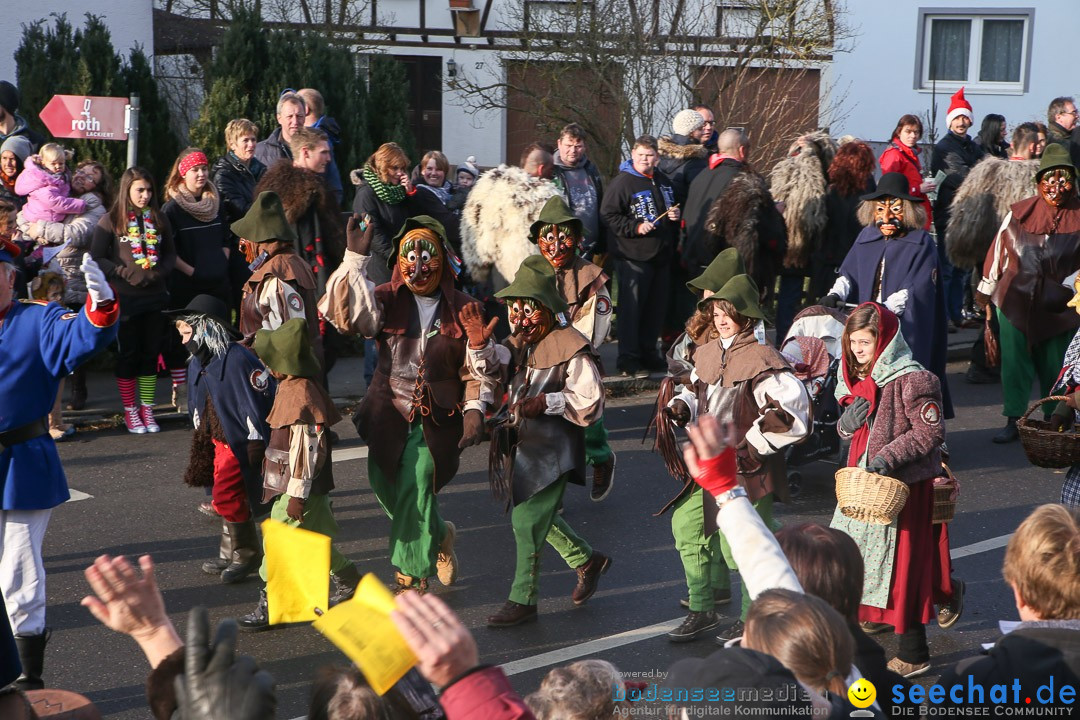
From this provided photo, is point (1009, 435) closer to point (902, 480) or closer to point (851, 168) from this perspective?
point (851, 168)

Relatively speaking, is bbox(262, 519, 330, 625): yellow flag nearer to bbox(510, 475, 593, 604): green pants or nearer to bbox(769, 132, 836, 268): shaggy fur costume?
bbox(510, 475, 593, 604): green pants

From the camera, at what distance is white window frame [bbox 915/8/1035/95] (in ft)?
79.8

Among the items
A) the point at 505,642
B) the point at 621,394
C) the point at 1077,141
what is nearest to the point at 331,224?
the point at 621,394

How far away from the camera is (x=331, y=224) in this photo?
9312mm

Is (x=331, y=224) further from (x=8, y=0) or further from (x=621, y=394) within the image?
(x=8, y=0)

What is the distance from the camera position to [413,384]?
20.5ft

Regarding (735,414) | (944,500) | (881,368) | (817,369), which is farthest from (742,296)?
(817,369)

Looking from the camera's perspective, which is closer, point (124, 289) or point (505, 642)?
point (505, 642)

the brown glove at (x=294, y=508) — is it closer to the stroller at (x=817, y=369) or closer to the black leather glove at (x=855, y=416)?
the black leather glove at (x=855, y=416)

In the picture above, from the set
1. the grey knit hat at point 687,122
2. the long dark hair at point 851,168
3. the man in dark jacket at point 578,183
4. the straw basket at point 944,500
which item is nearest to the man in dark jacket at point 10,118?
the man in dark jacket at point 578,183

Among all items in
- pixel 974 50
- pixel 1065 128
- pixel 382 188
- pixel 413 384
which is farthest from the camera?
pixel 974 50

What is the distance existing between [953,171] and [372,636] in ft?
37.6

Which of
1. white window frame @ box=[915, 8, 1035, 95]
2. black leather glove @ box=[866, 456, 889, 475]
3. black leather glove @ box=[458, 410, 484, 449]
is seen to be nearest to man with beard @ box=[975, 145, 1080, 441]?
black leather glove @ box=[866, 456, 889, 475]

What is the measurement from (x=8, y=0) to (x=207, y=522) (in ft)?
35.7
